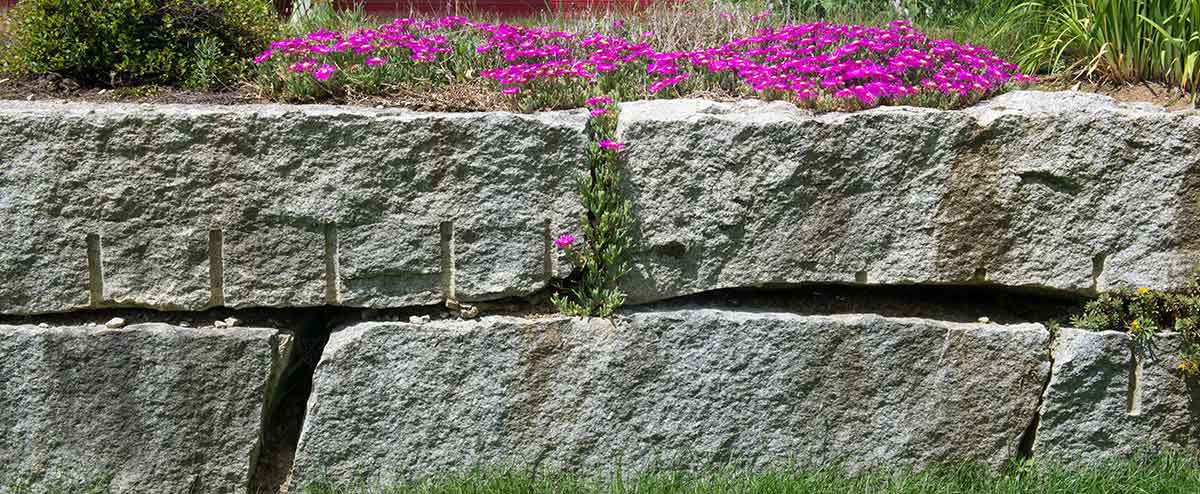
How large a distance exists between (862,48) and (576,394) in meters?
1.65

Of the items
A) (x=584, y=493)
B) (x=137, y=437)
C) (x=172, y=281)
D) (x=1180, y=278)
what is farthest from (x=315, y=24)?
(x=1180, y=278)

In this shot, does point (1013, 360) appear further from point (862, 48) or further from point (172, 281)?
point (172, 281)

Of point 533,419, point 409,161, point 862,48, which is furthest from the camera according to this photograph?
point 862,48

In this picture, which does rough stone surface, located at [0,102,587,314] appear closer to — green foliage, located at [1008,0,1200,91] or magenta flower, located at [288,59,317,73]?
magenta flower, located at [288,59,317,73]

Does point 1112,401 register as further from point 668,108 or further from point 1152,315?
point 668,108

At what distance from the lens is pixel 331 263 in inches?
124

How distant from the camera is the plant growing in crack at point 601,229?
10.3ft

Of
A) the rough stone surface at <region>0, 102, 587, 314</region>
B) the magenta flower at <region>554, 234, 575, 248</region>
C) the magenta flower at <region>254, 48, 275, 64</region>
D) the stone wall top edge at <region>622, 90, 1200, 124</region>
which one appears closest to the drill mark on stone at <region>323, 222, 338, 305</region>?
the rough stone surface at <region>0, 102, 587, 314</region>

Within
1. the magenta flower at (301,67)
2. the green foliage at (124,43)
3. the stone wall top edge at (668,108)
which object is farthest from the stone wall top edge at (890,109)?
the green foliage at (124,43)

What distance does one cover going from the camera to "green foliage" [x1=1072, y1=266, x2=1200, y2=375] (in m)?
3.24

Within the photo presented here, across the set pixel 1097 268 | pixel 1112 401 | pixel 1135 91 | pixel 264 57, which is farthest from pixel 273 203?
pixel 1135 91

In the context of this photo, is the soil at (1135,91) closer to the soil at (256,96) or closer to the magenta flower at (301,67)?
the soil at (256,96)

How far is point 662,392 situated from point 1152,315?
5.10 feet

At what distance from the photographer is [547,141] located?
3.08 meters
